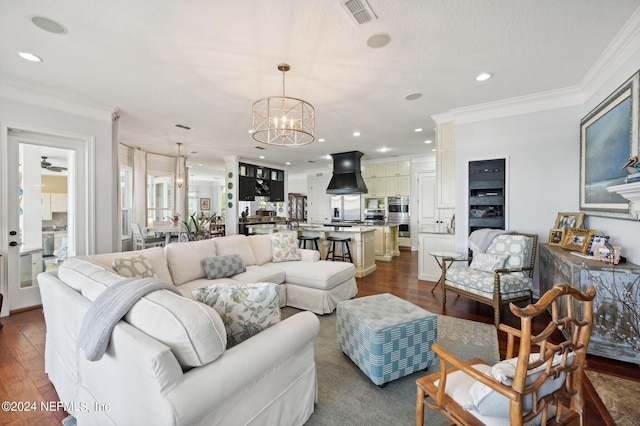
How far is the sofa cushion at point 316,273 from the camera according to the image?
10.7ft

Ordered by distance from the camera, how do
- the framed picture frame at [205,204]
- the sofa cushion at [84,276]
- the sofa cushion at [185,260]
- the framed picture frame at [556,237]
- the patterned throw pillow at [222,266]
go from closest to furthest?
1. the sofa cushion at [84,276]
2. the sofa cushion at [185,260]
3. the patterned throw pillow at [222,266]
4. the framed picture frame at [556,237]
5. the framed picture frame at [205,204]

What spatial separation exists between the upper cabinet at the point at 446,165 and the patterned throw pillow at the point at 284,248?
2.50m

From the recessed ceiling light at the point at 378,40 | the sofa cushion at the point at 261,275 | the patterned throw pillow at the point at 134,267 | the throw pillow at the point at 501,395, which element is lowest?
the sofa cushion at the point at 261,275

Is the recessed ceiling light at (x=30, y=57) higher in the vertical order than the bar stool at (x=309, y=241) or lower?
higher

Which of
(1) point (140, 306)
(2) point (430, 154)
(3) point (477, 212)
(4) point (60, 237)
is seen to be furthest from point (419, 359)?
(2) point (430, 154)

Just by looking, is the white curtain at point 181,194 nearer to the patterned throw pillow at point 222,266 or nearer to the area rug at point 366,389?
the patterned throw pillow at point 222,266

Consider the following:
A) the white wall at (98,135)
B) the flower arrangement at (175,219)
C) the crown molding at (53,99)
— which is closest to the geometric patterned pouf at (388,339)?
the white wall at (98,135)

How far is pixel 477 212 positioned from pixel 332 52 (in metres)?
3.17

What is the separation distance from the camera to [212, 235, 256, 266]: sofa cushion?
3510 mm

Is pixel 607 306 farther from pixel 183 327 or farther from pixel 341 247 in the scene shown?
pixel 341 247

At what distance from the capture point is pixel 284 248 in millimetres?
3986

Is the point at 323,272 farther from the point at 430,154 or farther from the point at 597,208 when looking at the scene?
the point at 430,154

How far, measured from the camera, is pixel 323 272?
3.34 meters

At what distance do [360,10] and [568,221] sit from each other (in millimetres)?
3446
